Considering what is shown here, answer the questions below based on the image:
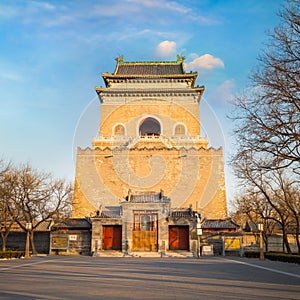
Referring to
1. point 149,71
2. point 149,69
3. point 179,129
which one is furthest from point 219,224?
point 149,69

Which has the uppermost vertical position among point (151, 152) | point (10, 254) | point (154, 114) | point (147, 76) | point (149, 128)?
point (147, 76)

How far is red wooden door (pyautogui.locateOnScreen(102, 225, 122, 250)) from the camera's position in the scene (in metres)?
28.3

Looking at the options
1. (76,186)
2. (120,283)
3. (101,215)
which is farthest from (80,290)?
(76,186)

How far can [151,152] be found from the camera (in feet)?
130

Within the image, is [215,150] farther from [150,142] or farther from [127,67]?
[127,67]

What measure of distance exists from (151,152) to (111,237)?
43.2 ft

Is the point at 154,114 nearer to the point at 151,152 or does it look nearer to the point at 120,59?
the point at 151,152

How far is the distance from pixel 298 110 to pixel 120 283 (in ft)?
26.5

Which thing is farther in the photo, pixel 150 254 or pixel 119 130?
pixel 119 130

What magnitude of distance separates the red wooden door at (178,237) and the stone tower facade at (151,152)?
7963 mm

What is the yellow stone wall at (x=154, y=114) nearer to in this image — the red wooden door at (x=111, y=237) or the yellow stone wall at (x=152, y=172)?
the yellow stone wall at (x=152, y=172)

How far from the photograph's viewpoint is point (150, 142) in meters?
40.1

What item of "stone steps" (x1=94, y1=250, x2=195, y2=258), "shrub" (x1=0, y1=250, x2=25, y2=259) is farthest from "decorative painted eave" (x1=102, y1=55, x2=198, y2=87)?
"shrub" (x1=0, y1=250, x2=25, y2=259)

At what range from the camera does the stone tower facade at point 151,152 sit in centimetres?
3834
